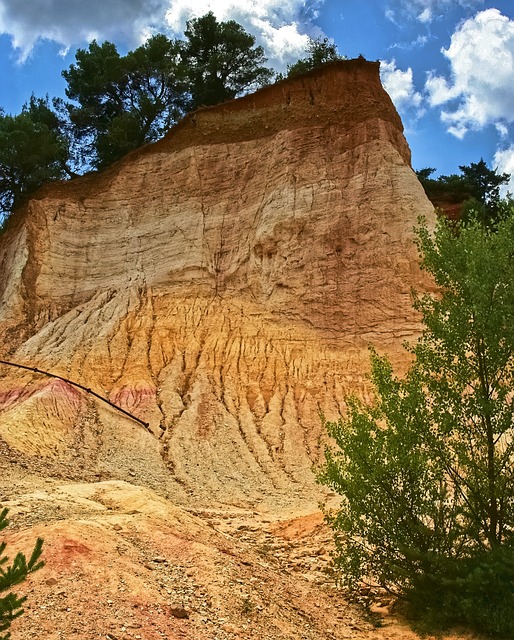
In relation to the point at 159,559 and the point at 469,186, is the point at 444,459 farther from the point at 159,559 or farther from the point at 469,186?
the point at 469,186

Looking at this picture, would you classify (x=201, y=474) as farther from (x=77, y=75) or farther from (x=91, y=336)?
(x=77, y=75)

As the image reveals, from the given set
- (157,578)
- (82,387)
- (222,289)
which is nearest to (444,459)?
(157,578)

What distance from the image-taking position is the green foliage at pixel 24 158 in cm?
3170

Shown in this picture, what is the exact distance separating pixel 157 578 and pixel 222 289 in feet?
52.6

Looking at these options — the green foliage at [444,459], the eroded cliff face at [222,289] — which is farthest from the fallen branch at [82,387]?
the green foliage at [444,459]

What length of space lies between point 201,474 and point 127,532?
6867 millimetres

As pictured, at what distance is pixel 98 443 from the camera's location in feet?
59.7

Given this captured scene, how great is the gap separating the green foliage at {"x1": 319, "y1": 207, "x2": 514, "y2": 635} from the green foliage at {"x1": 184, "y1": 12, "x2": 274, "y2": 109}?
86.4 feet

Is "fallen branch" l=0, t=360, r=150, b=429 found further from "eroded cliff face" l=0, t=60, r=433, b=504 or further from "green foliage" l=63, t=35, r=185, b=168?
"green foliage" l=63, t=35, r=185, b=168

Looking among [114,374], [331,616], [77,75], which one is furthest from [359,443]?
[77,75]

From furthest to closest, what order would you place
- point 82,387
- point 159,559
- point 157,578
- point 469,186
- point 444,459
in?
point 469,186 → point 82,387 → point 444,459 → point 159,559 → point 157,578

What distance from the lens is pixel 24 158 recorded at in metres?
32.0

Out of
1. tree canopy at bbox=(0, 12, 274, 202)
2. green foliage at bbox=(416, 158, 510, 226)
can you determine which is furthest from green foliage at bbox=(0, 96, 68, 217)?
green foliage at bbox=(416, 158, 510, 226)

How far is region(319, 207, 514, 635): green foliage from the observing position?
10.6m
